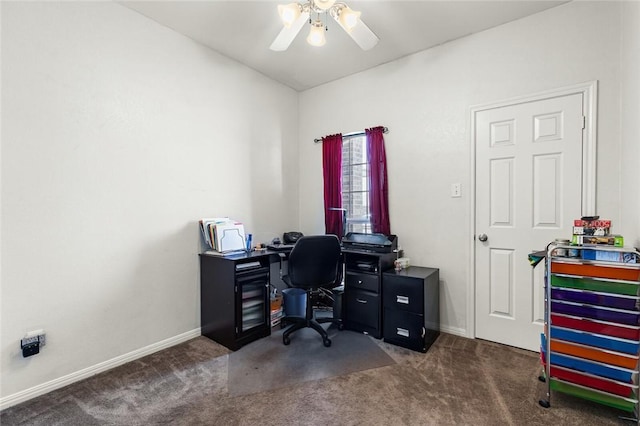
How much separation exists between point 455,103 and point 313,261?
1.97 m

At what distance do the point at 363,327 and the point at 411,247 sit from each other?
3.04 feet

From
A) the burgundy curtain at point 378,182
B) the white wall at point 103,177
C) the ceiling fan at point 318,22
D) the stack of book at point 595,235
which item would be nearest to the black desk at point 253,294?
the white wall at point 103,177

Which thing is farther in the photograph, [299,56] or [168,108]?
[299,56]

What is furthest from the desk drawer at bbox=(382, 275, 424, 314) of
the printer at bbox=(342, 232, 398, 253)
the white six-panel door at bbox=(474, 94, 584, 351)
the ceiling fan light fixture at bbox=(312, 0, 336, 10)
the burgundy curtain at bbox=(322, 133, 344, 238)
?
the ceiling fan light fixture at bbox=(312, 0, 336, 10)

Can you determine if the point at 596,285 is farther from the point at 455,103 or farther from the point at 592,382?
the point at 455,103

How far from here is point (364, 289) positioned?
278 cm

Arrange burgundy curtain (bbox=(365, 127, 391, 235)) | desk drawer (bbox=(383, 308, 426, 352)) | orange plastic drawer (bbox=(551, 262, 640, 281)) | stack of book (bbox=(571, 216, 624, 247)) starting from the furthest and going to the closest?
burgundy curtain (bbox=(365, 127, 391, 235)), desk drawer (bbox=(383, 308, 426, 352)), stack of book (bbox=(571, 216, 624, 247)), orange plastic drawer (bbox=(551, 262, 640, 281))

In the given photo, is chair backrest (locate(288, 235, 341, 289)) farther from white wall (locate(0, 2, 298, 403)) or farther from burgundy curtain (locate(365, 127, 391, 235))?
white wall (locate(0, 2, 298, 403))

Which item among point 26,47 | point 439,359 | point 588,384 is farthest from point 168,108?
point 588,384

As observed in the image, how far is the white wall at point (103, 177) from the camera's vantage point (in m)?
1.84

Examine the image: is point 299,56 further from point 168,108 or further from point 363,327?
point 363,327

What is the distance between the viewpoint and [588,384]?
1.67 m

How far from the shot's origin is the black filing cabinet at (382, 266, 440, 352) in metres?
2.43

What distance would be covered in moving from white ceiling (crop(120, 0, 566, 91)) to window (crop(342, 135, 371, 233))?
0.86 metres
